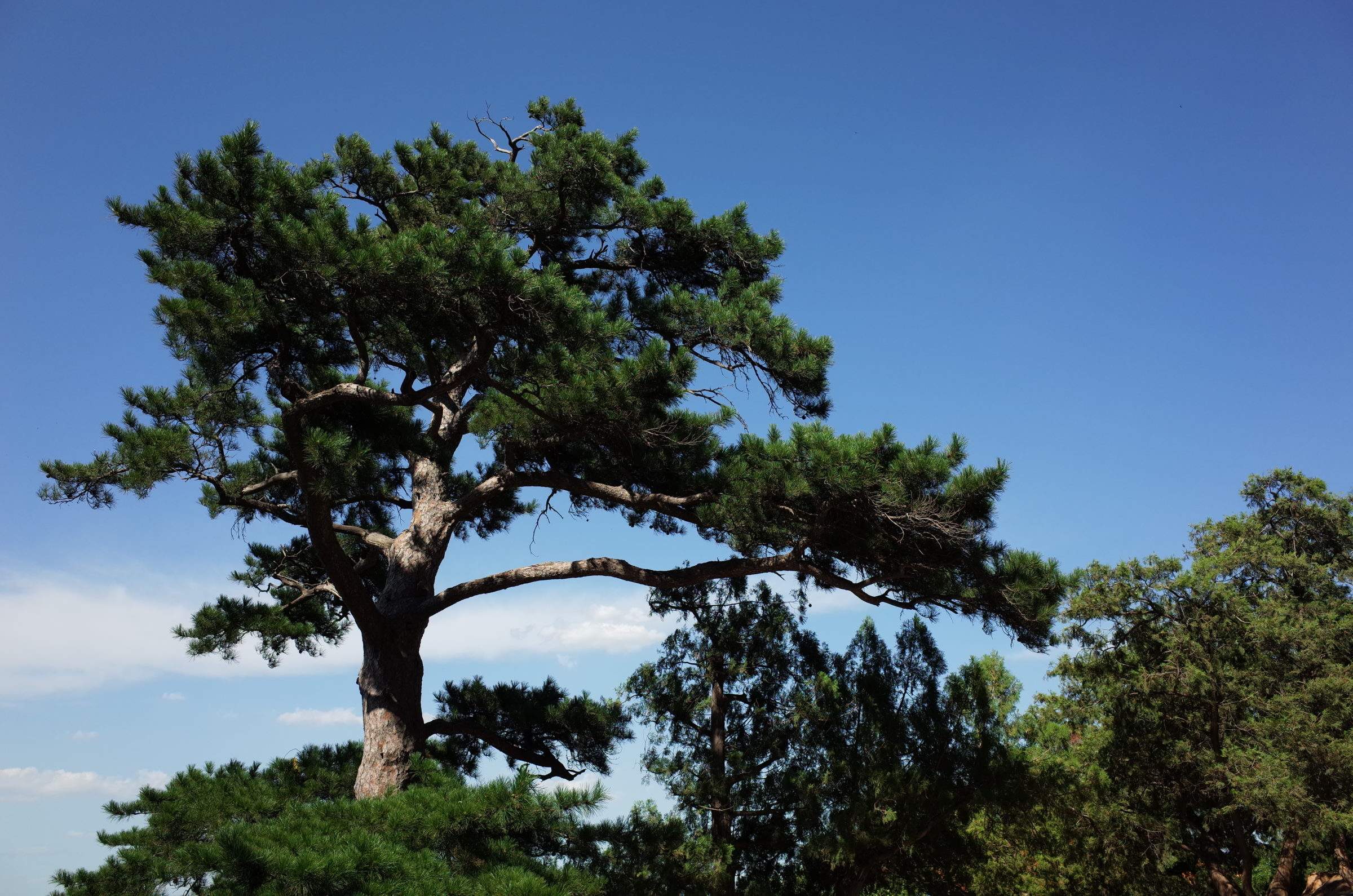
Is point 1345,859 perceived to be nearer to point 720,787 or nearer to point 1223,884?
point 1223,884

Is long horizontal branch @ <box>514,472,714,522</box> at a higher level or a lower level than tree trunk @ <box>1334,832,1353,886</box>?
higher

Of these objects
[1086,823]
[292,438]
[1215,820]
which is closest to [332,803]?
[292,438]

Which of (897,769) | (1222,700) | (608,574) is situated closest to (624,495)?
(608,574)

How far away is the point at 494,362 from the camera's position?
5.54 m

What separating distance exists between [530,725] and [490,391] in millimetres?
2749

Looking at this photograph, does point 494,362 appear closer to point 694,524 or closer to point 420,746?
point 694,524

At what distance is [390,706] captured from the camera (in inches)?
254

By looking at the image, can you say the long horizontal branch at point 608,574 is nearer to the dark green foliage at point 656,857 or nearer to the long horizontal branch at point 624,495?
the long horizontal branch at point 624,495

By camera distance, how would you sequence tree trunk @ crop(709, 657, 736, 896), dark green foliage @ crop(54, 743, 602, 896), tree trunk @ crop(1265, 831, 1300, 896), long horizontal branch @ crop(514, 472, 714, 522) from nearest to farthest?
dark green foliage @ crop(54, 743, 602, 896)
long horizontal branch @ crop(514, 472, 714, 522)
tree trunk @ crop(709, 657, 736, 896)
tree trunk @ crop(1265, 831, 1300, 896)

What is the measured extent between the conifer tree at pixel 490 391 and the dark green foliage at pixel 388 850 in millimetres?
1465

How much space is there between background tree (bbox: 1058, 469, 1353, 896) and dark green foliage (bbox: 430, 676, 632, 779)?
240 inches

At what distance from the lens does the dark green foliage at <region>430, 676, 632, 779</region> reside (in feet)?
23.1

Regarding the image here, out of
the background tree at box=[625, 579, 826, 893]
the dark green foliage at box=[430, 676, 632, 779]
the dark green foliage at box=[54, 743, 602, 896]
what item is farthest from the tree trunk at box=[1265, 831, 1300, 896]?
the dark green foliage at box=[54, 743, 602, 896]

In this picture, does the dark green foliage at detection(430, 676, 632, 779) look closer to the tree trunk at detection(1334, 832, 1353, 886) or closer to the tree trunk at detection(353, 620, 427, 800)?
the tree trunk at detection(353, 620, 427, 800)
